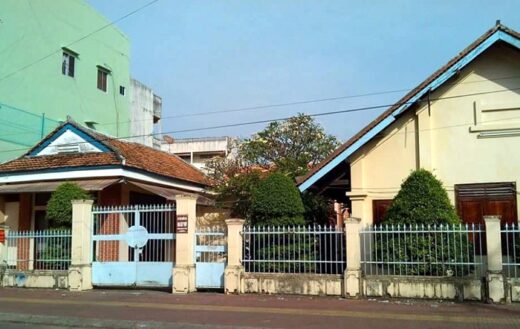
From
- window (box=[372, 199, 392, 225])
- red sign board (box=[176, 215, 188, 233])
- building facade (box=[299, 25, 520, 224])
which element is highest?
building facade (box=[299, 25, 520, 224])

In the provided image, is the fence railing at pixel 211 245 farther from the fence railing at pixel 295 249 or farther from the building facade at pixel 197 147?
the building facade at pixel 197 147

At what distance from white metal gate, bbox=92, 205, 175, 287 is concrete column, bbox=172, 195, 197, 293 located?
0.44m

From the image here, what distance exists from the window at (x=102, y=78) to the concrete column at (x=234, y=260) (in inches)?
778

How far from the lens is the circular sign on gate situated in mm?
14617

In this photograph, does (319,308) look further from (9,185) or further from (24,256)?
(9,185)

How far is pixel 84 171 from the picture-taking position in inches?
696

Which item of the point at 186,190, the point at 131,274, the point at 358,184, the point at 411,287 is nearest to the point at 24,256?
the point at 131,274

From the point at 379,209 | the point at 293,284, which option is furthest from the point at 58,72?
the point at 293,284

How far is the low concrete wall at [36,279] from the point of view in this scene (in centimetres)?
1512

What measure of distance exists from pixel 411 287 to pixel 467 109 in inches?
204

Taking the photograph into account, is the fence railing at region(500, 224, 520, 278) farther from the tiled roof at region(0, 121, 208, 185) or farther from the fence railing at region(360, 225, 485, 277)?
the tiled roof at region(0, 121, 208, 185)

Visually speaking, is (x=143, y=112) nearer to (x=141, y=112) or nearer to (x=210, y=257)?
(x=141, y=112)

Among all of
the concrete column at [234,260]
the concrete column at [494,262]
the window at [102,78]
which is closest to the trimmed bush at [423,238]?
the concrete column at [494,262]

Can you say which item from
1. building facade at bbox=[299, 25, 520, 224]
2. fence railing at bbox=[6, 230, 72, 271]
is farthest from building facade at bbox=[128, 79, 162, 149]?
building facade at bbox=[299, 25, 520, 224]
